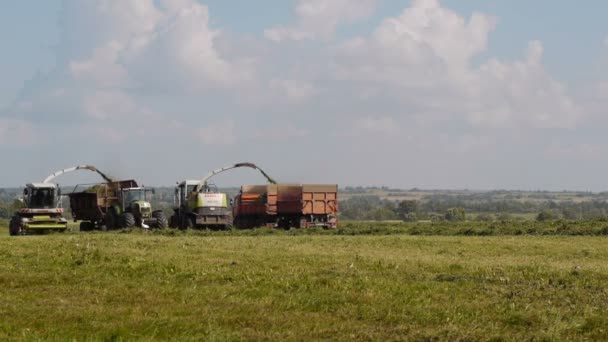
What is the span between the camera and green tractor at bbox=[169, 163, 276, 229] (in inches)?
1909

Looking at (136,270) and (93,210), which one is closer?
(136,270)

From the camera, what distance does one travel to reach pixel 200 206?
4862cm

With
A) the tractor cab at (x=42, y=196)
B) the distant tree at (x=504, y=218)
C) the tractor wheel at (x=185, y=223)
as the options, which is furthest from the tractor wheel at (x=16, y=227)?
the distant tree at (x=504, y=218)

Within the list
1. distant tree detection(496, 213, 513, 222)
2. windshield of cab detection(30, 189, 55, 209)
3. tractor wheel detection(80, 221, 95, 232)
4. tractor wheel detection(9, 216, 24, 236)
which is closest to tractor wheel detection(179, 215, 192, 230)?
tractor wheel detection(80, 221, 95, 232)

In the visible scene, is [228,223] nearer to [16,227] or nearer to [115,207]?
[115,207]

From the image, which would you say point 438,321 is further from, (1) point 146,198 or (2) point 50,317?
(1) point 146,198

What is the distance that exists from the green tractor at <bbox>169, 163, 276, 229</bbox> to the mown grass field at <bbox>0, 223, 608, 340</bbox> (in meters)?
23.9

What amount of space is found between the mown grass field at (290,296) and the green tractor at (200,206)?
23.9 meters

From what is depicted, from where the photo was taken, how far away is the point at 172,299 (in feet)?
51.0

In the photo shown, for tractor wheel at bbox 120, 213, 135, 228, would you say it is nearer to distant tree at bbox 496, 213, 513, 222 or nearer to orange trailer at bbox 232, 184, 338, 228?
orange trailer at bbox 232, 184, 338, 228

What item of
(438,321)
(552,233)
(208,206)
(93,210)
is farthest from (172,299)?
(93,210)

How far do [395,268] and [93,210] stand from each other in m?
33.9

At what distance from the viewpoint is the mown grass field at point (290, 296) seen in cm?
1280

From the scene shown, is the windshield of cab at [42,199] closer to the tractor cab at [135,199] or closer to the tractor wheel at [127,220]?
the tractor wheel at [127,220]
